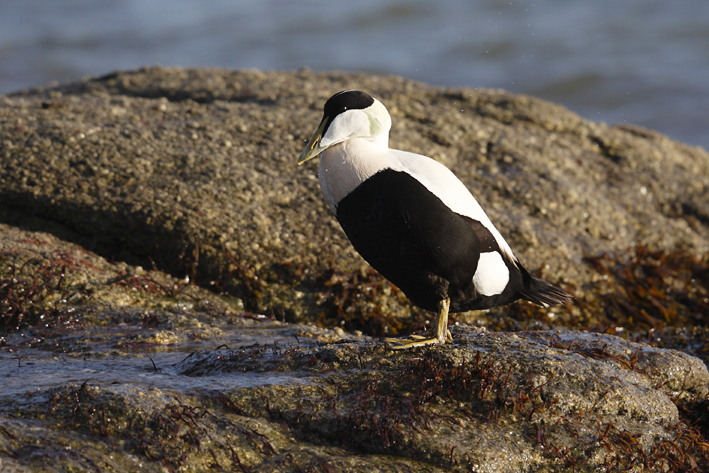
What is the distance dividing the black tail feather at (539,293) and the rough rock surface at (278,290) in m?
0.21

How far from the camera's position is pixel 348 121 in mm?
2943

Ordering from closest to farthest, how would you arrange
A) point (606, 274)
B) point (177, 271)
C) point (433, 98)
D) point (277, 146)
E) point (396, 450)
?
point (396, 450), point (177, 271), point (606, 274), point (277, 146), point (433, 98)

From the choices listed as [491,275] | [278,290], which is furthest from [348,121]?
[278,290]

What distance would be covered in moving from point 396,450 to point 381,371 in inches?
18.0

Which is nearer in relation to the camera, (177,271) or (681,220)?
(177,271)

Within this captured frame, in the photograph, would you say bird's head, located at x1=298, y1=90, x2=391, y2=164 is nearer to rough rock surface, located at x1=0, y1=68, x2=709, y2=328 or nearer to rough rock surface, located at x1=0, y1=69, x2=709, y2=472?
rough rock surface, located at x1=0, y1=69, x2=709, y2=472

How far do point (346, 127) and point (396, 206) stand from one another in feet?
1.35

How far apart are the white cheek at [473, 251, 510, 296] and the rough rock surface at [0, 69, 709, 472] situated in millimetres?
246

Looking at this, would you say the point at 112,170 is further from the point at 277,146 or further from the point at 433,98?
the point at 433,98

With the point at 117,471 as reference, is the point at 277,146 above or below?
above

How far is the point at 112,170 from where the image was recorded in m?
4.95

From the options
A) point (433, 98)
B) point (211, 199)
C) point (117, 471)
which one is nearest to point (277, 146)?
point (211, 199)

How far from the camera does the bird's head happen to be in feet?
9.66

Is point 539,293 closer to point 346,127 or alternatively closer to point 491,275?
point 491,275
